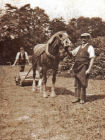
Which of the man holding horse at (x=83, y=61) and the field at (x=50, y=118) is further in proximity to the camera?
the man holding horse at (x=83, y=61)

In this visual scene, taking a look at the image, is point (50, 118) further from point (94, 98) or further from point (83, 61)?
point (94, 98)

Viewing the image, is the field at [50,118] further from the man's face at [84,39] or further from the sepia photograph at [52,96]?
the man's face at [84,39]

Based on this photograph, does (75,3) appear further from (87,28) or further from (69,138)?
(87,28)

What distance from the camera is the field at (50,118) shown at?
344 cm

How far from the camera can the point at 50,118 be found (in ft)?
13.9

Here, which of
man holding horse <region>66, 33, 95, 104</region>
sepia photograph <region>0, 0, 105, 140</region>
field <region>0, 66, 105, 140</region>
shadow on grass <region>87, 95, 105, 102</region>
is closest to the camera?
field <region>0, 66, 105, 140</region>

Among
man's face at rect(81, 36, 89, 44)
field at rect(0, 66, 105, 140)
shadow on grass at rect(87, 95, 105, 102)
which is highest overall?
man's face at rect(81, 36, 89, 44)

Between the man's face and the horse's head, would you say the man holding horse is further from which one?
the horse's head

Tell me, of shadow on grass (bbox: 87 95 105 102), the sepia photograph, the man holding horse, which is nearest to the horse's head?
the sepia photograph

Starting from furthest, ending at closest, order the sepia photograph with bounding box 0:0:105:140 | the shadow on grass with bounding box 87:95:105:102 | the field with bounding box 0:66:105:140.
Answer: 1. the shadow on grass with bounding box 87:95:105:102
2. the sepia photograph with bounding box 0:0:105:140
3. the field with bounding box 0:66:105:140

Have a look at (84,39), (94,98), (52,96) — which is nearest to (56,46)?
(84,39)

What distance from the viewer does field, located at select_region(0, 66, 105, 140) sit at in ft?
11.3

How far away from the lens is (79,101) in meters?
5.66

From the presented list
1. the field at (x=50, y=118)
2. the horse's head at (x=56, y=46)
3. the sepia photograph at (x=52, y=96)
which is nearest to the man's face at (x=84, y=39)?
the sepia photograph at (x=52, y=96)
